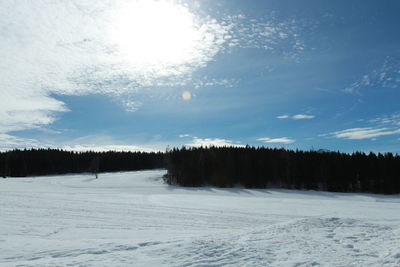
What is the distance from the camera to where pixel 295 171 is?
58.6 m

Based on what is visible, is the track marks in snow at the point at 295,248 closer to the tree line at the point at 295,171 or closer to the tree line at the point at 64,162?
the tree line at the point at 295,171

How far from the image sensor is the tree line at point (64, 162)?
3937 inches

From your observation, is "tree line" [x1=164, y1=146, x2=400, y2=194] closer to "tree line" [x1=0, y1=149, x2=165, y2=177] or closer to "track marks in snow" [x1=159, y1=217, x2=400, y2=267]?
"tree line" [x1=0, y1=149, x2=165, y2=177]

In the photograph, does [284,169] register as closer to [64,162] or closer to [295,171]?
[295,171]

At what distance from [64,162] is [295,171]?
89.1 meters

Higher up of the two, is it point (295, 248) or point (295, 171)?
point (295, 171)

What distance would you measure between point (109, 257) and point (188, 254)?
6.99 feet

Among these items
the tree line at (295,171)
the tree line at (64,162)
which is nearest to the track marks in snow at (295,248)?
the tree line at (295,171)

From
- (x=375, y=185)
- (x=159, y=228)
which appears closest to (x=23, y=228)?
(x=159, y=228)

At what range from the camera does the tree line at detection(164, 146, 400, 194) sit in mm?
57219

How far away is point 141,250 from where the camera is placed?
8.21 m

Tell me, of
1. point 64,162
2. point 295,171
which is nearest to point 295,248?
point 295,171

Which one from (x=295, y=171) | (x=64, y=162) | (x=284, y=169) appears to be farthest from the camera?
(x=64, y=162)

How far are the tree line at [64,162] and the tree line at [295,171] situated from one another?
46606 mm
